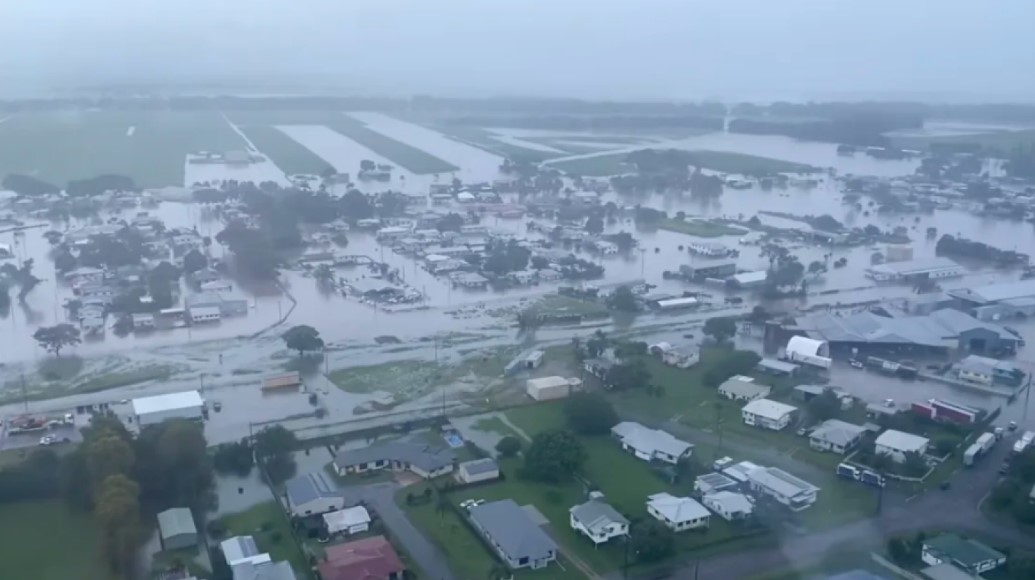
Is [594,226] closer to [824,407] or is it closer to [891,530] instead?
[824,407]

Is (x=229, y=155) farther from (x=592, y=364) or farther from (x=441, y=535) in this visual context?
(x=441, y=535)

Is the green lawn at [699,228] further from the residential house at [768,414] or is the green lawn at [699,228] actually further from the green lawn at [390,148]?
the residential house at [768,414]

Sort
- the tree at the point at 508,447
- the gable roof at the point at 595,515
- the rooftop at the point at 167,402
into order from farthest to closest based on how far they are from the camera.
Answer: the rooftop at the point at 167,402 → the tree at the point at 508,447 → the gable roof at the point at 595,515

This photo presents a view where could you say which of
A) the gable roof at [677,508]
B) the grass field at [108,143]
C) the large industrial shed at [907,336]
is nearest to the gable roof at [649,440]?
the gable roof at [677,508]

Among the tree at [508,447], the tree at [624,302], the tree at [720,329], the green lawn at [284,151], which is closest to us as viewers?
the tree at [508,447]

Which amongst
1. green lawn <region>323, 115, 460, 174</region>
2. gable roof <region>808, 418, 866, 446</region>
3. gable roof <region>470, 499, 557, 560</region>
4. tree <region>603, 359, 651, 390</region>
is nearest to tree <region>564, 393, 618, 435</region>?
tree <region>603, 359, 651, 390</region>

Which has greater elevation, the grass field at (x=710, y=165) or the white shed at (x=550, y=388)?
the grass field at (x=710, y=165)

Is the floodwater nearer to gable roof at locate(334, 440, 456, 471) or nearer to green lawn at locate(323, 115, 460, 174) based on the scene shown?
gable roof at locate(334, 440, 456, 471)

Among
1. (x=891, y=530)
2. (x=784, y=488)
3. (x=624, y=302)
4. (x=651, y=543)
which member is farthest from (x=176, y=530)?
(x=624, y=302)
